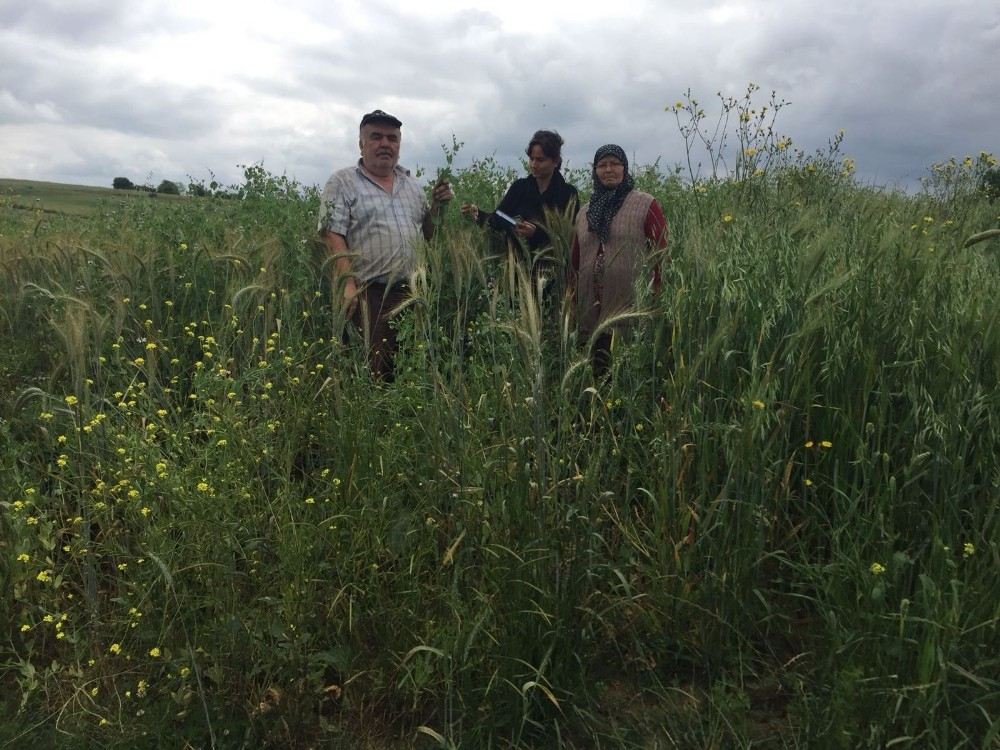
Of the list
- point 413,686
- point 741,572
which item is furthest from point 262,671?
point 741,572

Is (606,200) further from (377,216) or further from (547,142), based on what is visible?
(377,216)

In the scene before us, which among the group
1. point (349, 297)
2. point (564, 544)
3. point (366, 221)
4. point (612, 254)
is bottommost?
point (564, 544)

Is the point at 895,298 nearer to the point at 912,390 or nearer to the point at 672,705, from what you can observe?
the point at 912,390

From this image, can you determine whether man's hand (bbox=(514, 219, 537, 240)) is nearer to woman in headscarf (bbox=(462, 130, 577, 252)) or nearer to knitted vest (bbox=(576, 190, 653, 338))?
woman in headscarf (bbox=(462, 130, 577, 252))

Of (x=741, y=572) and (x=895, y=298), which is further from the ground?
(x=895, y=298)

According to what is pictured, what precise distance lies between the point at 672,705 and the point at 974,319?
193 centimetres

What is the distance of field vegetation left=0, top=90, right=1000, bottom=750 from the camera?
91.8 inches

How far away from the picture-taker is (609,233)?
4.58 metres

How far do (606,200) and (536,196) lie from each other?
80cm

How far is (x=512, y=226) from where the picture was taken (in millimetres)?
5262

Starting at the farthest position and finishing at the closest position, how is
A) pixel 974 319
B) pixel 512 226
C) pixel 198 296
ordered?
1. pixel 512 226
2. pixel 198 296
3. pixel 974 319

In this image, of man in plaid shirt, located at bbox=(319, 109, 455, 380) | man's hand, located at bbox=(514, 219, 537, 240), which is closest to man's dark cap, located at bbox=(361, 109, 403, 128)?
man in plaid shirt, located at bbox=(319, 109, 455, 380)

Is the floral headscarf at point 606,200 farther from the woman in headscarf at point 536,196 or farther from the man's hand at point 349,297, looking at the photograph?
the man's hand at point 349,297

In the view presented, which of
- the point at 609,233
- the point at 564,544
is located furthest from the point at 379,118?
the point at 564,544
